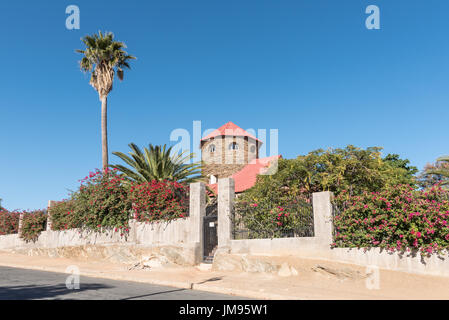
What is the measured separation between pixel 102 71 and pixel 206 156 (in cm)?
1727

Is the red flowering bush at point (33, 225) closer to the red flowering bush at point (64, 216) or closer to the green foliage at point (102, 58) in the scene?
the red flowering bush at point (64, 216)

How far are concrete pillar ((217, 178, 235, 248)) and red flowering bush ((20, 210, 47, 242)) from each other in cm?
1302

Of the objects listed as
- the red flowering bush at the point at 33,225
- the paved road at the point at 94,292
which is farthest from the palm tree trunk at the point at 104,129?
the paved road at the point at 94,292

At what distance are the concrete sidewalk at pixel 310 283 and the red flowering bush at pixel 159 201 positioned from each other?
3.11 meters

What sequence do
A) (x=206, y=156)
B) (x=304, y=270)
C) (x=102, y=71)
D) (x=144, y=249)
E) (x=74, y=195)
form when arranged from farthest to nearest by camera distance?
(x=206, y=156) < (x=102, y=71) < (x=74, y=195) < (x=144, y=249) < (x=304, y=270)

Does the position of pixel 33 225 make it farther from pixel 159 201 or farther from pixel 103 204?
pixel 159 201

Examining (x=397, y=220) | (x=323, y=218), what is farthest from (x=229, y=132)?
(x=397, y=220)

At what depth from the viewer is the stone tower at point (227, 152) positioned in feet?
126

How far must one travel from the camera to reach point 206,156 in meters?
39.9

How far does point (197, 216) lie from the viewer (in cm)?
1443

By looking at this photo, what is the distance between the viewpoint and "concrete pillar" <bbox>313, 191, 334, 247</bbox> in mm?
10938

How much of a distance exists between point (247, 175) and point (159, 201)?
1878 centimetres

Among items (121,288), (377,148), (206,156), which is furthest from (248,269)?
(206,156)
